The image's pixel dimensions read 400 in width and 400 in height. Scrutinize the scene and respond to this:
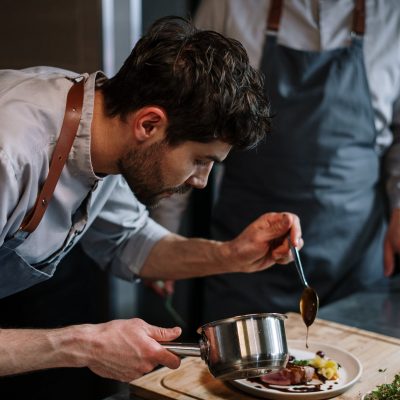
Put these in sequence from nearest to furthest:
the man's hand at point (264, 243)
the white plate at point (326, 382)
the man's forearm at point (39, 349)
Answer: the man's forearm at point (39, 349)
the white plate at point (326, 382)
the man's hand at point (264, 243)

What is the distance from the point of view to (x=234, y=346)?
1.38m

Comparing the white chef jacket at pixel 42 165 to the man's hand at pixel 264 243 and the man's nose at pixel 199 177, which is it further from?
the man's hand at pixel 264 243

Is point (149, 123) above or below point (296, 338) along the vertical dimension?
above

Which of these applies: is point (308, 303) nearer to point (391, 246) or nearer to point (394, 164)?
point (391, 246)

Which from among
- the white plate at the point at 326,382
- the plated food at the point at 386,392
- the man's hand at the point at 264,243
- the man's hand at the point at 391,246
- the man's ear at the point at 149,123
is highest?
the man's ear at the point at 149,123

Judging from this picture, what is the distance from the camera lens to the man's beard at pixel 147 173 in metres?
1.54

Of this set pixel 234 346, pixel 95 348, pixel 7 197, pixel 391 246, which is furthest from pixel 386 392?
pixel 391 246

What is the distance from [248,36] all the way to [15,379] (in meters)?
1.32

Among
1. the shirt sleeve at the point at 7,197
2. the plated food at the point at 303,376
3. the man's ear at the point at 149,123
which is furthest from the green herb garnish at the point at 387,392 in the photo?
the shirt sleeve at the point at 7,197

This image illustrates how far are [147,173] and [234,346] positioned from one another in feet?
1.38

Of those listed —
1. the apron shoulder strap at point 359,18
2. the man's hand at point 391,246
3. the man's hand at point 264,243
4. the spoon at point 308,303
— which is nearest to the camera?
the spoon at point 308,303

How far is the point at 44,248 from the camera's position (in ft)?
5.24

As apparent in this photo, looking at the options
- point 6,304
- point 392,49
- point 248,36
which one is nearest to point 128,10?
point 248,36

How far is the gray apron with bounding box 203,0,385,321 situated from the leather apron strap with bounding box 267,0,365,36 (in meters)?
0.04
